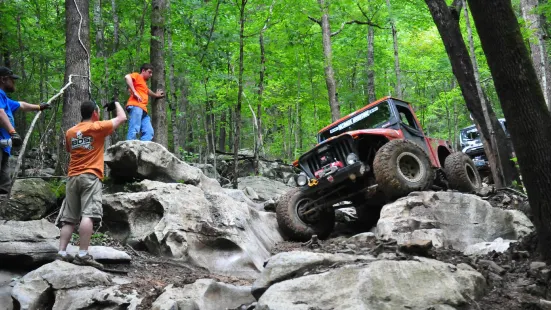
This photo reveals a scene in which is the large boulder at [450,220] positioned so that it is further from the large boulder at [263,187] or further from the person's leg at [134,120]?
the large boulder at [263,187]

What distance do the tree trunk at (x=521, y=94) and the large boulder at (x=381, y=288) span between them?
3.77 ft

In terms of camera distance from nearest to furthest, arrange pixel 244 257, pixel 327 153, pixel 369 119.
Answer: pixel 244 257 < pixel 327 153 < pixel 369 119

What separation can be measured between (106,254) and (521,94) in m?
4.81

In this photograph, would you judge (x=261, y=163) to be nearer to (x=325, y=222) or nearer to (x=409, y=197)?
(x=325, y=222)

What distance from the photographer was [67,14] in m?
8.91

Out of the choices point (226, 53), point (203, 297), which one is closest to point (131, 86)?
point (203, 297)

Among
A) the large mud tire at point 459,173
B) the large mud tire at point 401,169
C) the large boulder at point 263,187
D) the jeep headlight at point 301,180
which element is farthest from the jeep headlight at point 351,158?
the large boulder at point 263,187

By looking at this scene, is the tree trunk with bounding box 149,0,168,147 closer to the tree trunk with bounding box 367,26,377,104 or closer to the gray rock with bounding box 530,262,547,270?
the gray rock with bounding box 530,262,547,270

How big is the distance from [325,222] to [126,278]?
457 centimetres

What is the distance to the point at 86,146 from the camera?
5359 mm

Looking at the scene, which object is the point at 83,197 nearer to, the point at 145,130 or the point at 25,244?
the point at 25,244

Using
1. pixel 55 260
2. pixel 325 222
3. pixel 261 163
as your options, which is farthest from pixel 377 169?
pixel 261 163

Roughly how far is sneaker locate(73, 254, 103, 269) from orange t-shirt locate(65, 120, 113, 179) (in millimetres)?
912

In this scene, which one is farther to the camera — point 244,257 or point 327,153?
point 327,153
